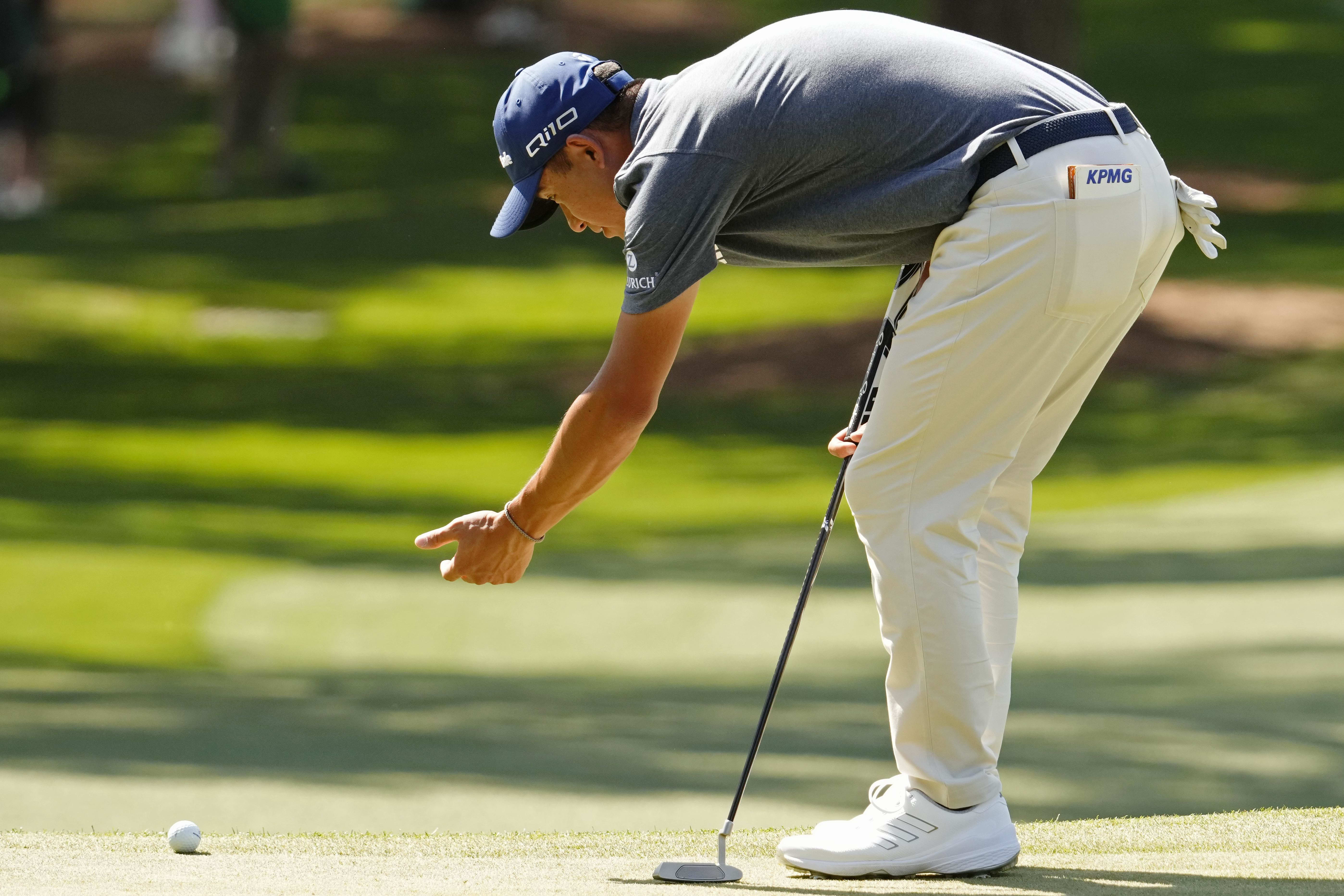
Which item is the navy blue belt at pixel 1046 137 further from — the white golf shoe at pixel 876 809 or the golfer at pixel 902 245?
the white golf shoe at pixel 876 809

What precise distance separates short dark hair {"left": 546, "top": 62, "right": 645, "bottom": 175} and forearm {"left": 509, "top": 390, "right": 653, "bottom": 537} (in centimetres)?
46

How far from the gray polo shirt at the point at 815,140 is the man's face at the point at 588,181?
0.08 meters

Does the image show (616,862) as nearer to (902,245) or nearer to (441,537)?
(441,537)

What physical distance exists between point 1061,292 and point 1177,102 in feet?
91.0

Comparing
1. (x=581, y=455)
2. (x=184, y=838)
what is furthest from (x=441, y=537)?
(x=184, y=838)

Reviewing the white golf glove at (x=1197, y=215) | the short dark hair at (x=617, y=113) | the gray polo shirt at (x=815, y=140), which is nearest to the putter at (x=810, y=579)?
the gray polo shirt at (x=815, y=140)

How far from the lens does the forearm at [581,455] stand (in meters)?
4.14

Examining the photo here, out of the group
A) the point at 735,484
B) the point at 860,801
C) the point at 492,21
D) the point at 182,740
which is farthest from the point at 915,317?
the point at 492,21

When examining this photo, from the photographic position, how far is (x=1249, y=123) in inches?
1171

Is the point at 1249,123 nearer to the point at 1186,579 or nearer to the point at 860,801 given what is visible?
the point at 1186,579

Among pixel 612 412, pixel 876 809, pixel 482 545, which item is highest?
pixel 612 412

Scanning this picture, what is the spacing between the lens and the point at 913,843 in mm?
4262

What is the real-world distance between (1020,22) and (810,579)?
12.7m

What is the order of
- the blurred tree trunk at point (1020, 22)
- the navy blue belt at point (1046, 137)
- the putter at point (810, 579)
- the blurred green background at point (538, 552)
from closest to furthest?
1. the navy blue belt at point (1046, 137)
2. the putter at point (810, 579)
3. the blurred green background at point (538, 552)
4. the blurred tree trunk at point (1020, 22)
